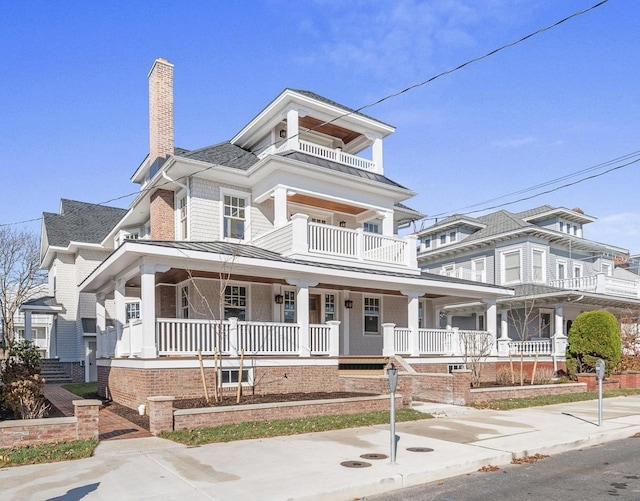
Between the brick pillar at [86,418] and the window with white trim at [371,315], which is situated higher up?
the window with white trim at [371,315]

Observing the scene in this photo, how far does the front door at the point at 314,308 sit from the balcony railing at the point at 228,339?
3482 mm

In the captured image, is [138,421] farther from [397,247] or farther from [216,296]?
[397,247]

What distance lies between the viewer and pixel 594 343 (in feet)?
70.6

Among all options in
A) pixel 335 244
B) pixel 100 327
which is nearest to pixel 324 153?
pixel 335 244

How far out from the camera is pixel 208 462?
337 inches

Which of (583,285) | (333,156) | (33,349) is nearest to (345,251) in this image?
(333,156)

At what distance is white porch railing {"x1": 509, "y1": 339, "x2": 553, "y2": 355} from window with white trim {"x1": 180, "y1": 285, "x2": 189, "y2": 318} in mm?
15624

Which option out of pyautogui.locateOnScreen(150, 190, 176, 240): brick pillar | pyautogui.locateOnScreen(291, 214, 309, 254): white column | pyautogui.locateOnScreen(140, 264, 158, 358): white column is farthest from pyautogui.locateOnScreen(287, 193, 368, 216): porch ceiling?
pyautogui.locateOnScreen(140, 264, 158, 358): white column

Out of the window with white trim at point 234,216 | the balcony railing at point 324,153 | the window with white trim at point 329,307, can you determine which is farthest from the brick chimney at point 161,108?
the window with white trim at point 329,307

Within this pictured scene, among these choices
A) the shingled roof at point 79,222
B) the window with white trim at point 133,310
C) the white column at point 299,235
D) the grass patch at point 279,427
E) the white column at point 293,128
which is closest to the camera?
the grass patch at point 279,427

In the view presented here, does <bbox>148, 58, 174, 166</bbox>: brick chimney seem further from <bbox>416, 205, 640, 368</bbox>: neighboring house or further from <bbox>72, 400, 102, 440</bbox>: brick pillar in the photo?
<bbox>416, 205, 640, 368</bbox>: neighboring house

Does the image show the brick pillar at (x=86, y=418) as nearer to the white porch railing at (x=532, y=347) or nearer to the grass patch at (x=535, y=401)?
the grass patch at (x=535, y=401)

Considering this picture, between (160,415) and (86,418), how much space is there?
1342mm

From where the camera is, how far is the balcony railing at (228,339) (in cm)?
1409
